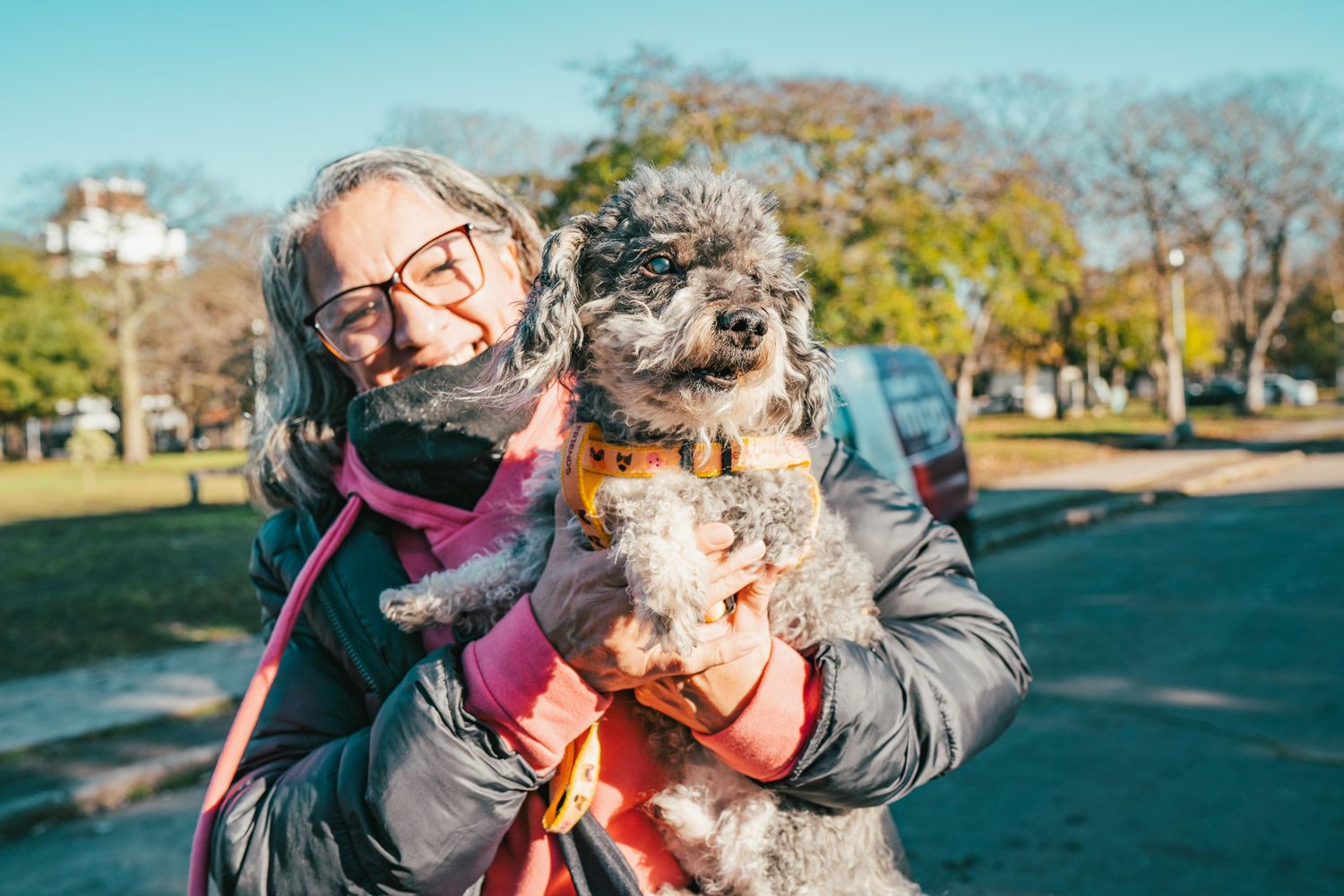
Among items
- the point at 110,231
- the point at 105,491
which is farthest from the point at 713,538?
the point at 110,231

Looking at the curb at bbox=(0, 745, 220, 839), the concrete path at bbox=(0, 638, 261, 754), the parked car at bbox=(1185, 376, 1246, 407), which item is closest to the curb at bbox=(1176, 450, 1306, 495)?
the concrete path at bbox=(0, 638, 261, 754)

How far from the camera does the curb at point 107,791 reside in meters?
6.19

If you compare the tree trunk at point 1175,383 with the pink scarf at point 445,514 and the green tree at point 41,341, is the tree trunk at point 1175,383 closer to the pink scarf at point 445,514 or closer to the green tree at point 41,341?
the pink scarf at point 445,514

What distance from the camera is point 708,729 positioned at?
179 cm

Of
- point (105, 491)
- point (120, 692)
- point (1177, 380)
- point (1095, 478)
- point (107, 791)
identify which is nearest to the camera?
point (107, 791)

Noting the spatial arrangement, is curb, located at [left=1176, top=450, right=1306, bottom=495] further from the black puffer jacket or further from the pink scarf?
the pink scarf

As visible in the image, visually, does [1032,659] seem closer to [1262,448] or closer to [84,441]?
[1262,448]

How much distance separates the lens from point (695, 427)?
78.0 inches

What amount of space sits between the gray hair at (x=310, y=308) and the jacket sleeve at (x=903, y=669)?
1.05 meters

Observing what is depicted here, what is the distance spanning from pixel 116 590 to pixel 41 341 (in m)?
45.4

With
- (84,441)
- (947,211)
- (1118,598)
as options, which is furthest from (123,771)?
(84,441)

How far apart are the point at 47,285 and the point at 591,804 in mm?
60163

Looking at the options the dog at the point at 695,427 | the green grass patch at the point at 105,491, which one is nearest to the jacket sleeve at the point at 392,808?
the dog at the point at 695,427

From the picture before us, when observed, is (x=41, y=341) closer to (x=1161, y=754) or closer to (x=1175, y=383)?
(x=1175, y=383)
